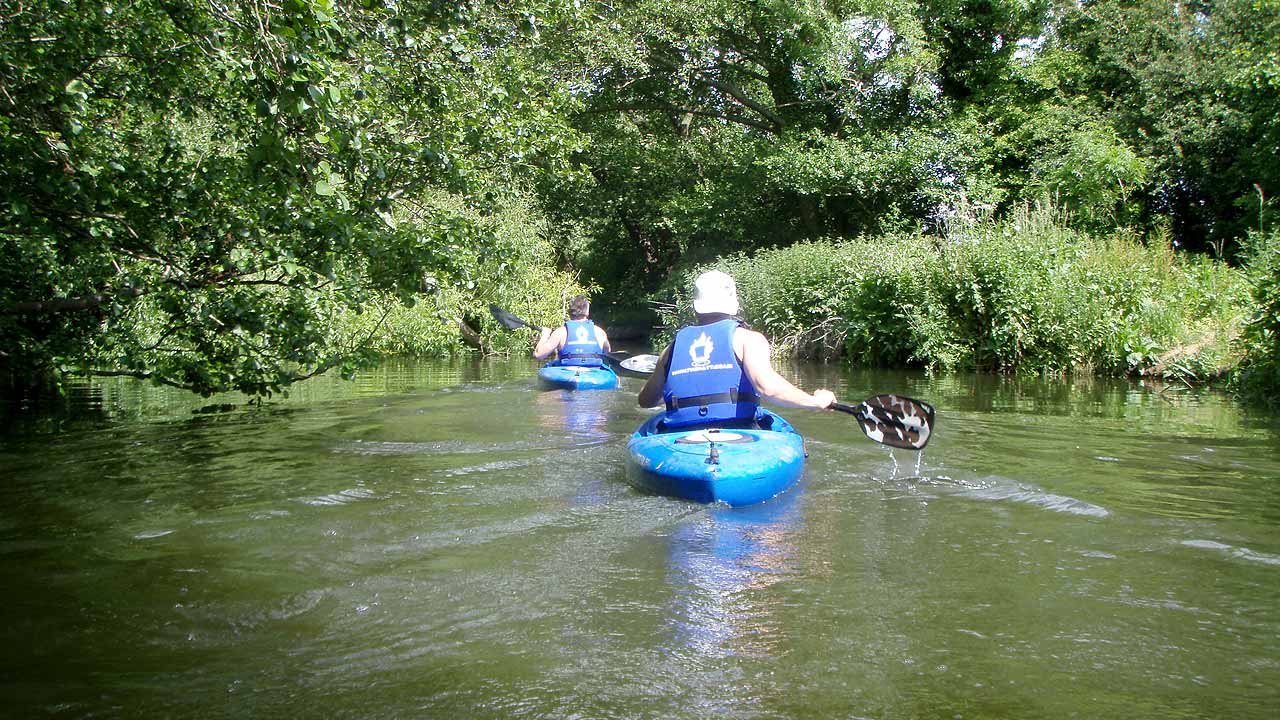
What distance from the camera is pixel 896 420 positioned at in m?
6.44

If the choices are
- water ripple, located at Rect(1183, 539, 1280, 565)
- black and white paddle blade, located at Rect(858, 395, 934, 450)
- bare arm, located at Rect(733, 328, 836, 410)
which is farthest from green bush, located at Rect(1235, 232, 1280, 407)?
bare arm, located at Rect(733, 328, 836, 410)

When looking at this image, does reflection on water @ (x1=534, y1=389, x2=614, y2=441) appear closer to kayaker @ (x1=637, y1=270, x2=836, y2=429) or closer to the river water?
the river water

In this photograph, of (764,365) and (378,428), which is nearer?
(764,365)

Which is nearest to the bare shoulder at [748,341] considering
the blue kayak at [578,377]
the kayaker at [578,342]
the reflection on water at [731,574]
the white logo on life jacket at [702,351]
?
the white logo on life jacket at [702,351]

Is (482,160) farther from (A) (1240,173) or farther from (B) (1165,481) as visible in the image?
(A) (1240,173)

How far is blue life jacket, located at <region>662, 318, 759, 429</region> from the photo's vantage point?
6027 millimetres

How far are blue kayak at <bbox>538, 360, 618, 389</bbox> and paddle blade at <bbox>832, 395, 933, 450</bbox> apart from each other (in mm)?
5696

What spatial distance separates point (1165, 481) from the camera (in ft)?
20.7

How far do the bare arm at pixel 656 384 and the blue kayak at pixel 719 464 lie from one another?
1.16 feet

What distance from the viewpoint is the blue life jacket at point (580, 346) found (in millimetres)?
12203

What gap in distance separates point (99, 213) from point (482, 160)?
295cm

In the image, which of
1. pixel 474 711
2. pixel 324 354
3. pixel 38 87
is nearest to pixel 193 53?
pixel 38 87

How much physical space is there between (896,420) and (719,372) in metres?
1.29

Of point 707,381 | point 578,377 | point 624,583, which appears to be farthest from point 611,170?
point 624,583
